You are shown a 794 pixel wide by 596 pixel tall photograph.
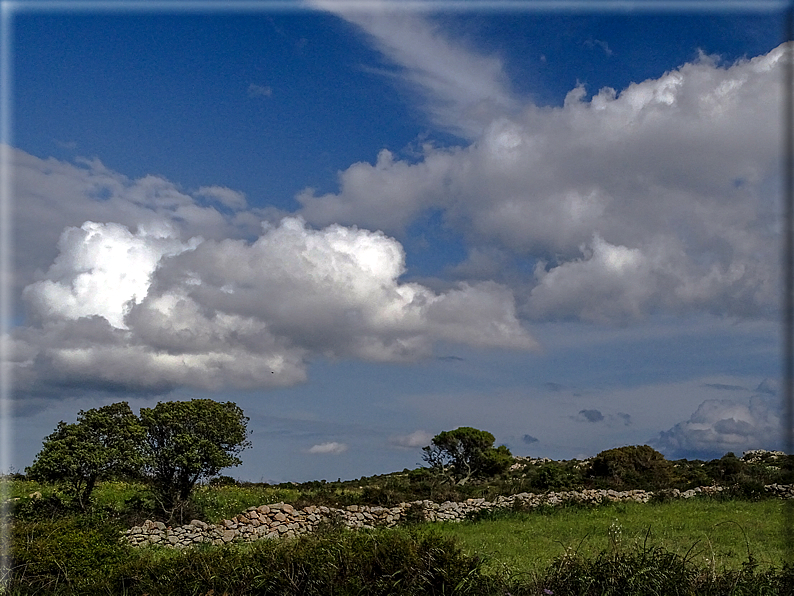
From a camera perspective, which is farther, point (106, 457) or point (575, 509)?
point (575, 509)

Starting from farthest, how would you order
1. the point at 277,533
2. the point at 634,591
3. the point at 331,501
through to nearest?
the point at 331,501 → the point at 277,533 → the point at 634,591

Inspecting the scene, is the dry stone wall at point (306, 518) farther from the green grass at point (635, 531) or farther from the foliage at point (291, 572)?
the foliage at point (291, 572)

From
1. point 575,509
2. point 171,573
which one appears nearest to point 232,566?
point 171,573

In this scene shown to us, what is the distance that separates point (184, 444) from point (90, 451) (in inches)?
77.1

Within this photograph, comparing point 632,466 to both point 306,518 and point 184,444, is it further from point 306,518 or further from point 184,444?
point 184,444

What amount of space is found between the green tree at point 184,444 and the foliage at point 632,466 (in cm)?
1401

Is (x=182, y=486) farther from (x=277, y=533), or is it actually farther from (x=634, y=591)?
(x=634, y=591)

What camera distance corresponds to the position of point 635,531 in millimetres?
12266

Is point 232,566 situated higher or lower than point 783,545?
higher

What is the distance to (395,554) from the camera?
682cm

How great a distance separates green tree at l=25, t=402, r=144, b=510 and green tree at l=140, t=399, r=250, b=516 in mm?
453

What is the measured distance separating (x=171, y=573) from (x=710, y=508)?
13.0m

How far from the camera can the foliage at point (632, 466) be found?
79.9ft

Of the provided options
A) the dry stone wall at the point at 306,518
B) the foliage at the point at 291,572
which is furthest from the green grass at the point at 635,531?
the foliage at the point at 291,572
